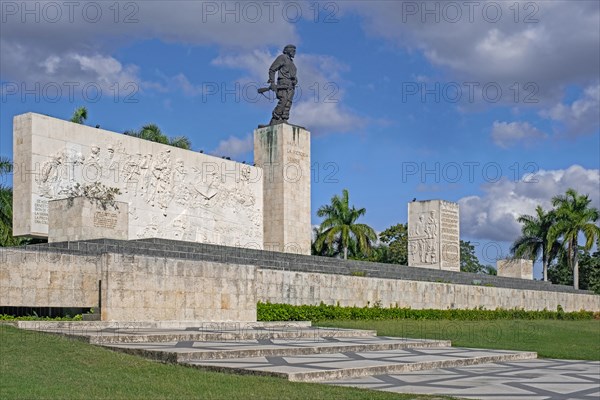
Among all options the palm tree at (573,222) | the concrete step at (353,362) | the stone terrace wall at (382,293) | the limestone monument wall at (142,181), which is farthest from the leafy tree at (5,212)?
the palm tree at (573,222)

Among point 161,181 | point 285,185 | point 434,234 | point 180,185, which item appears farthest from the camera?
point 434,234

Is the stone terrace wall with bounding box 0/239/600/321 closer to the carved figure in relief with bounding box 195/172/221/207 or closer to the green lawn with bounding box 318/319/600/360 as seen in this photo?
the green lawn with bounding box 318/319/600/360

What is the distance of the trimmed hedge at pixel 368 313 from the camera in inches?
648

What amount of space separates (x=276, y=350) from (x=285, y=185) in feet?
51.5

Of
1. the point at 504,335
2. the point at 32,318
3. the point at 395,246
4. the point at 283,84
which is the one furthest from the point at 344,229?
the point at 32,318

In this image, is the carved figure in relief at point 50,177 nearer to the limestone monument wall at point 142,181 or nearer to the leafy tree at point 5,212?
the limestone monument wall at point 142,181

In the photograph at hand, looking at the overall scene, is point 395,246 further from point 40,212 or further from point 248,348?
point 248,348

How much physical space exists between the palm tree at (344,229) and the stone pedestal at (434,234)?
6760 mm

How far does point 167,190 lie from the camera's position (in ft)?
74.2

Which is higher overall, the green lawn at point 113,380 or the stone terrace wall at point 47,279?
the stone terrace wall at point 47,279

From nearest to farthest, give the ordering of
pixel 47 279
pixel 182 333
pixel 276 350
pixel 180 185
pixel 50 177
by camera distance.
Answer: pixel 276 350 → pixel 182 333 → pixel 47 279 → pixel 50 177 → pixel 180 185

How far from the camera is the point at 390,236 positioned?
45031 mm

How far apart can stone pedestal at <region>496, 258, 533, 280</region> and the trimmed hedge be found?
752cm

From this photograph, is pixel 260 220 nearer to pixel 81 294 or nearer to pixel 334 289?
pixel 334 289
